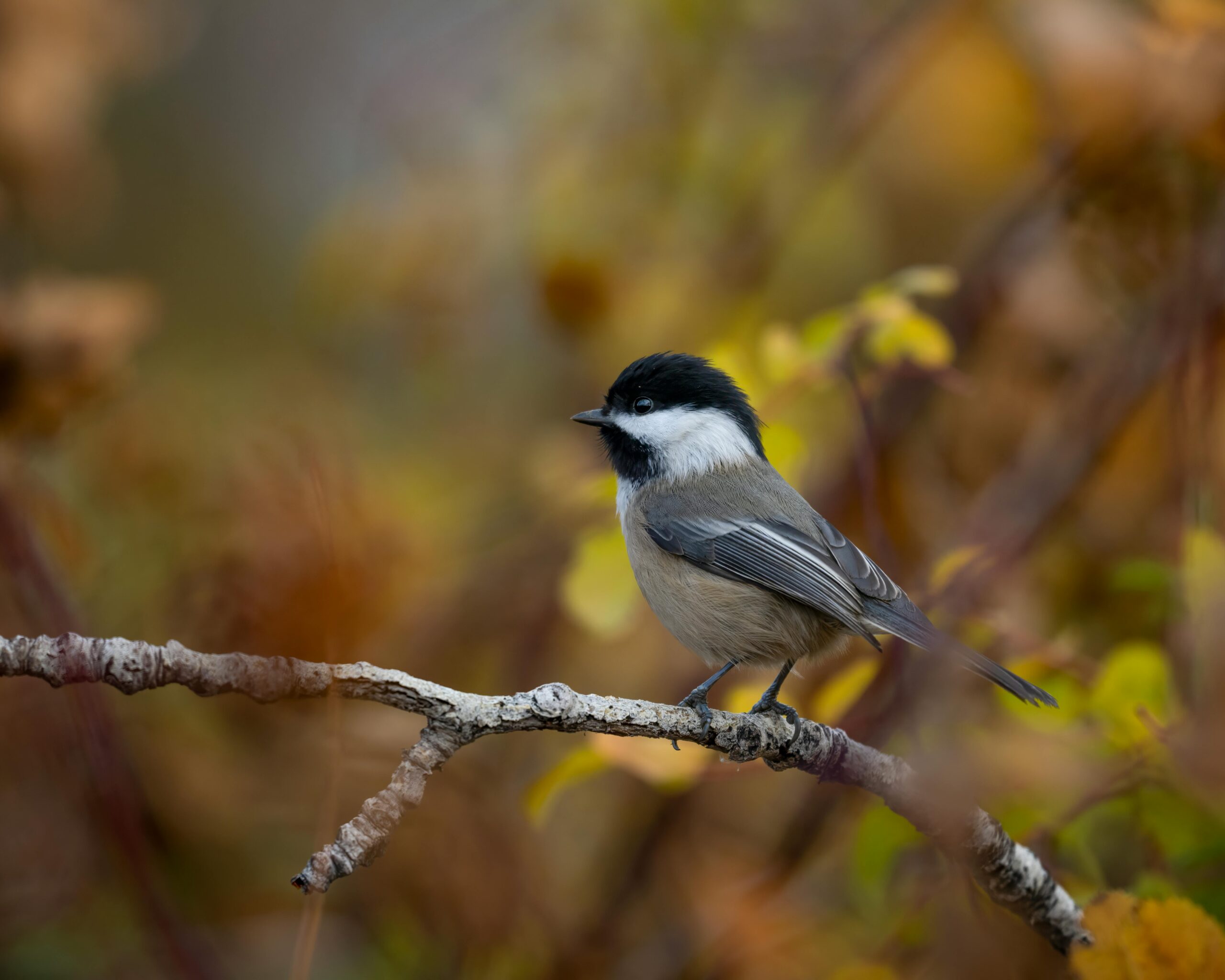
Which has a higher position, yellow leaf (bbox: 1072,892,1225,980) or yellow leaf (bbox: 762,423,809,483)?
yellow leaf (bbox: 762,423,809,483)

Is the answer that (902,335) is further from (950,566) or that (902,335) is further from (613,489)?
(613,489)

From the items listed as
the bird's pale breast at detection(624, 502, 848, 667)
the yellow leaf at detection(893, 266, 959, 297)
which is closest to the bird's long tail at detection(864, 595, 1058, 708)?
the bird's pale breast at detection(624, 502, 848, 667)

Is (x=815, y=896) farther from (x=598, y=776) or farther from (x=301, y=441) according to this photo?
(x=301, y=441)

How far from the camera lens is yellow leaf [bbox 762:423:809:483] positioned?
1.85 m

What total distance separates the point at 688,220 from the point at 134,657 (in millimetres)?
2298

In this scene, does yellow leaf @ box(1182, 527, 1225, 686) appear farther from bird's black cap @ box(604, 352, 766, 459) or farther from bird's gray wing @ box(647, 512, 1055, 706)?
bird's black cap @ box(604, 352, 766, 459)

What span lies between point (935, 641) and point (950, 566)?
136 millimetres

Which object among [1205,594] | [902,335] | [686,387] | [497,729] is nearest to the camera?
[497,729]

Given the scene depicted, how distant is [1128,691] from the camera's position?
1.62 meters

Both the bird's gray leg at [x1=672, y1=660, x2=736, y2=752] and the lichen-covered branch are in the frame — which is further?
the bird's gray leg at [x1=672, y1=660, x2=736, y2=752]

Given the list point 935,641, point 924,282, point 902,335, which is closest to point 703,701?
point 935,641

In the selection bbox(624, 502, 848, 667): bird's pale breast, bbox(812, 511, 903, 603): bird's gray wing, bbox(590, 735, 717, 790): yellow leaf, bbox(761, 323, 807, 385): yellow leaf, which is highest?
bbox(761, 323, 807, 385): yellow leaf

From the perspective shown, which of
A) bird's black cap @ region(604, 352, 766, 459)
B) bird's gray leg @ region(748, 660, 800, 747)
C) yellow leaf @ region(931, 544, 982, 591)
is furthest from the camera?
bird's black cap @ region(604, 352, 766, 459)

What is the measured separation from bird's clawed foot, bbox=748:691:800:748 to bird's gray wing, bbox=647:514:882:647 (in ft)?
0.69
